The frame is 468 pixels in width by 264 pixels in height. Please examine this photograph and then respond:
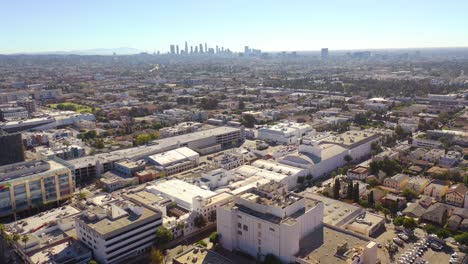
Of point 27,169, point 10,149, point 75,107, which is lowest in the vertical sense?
point 75,107

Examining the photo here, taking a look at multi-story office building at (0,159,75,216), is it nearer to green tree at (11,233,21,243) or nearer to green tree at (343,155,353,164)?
green tree at (11,233,21,243)

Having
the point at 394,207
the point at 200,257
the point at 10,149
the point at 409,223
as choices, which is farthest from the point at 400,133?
the point at 10,149

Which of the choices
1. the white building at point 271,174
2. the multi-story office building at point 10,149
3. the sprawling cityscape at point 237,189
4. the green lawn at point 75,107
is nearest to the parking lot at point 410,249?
Answer: the sprawling cityscape at point 237,189

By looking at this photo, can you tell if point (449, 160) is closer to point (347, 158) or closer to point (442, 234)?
point (347, 158)

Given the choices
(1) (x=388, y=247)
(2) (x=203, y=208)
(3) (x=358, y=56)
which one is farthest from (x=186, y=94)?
(3) (x=358, y=56)

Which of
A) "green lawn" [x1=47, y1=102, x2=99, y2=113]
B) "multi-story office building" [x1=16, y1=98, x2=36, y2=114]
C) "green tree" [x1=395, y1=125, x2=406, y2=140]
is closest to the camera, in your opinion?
"green tree" [x1=395, y1=125, x2=406, y2=140]

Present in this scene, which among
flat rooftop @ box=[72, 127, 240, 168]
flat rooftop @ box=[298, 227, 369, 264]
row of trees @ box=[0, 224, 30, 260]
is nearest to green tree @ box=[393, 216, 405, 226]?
flat rooftop @ box=[298, 227, 369, 264]

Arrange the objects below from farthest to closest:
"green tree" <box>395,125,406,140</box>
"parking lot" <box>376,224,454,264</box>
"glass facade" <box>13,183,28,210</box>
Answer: "green tree" <box>395,125,406,140</box> < "glass facade" <box>13,183,28,210</box> < "parking lot" <box>376,224,454,264</box>
